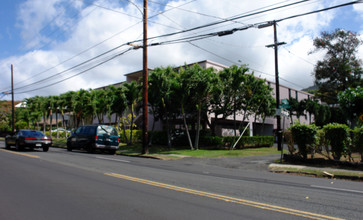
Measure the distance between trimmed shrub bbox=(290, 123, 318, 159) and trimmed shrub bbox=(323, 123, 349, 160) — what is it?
0.68m

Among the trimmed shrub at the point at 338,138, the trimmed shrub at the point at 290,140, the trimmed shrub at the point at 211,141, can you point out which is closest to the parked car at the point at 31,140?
the trimmed shrub at the point at 211,141

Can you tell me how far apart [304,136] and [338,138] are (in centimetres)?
156

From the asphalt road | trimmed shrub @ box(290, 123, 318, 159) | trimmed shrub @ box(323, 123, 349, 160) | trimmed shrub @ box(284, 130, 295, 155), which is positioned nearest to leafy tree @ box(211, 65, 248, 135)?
trimmed shrub @ box(284, 130, 295, 155)

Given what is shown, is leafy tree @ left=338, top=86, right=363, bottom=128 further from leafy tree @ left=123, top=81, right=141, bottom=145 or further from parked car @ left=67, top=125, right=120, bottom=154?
leafy tree @ left=123, top=81, right=141, bottom=145

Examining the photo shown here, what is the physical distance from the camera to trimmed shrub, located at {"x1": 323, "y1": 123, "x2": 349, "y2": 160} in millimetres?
14031

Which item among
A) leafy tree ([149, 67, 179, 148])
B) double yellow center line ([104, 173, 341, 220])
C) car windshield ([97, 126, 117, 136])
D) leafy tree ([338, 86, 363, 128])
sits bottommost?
double yellow center line ([104, 173, 341, 220])

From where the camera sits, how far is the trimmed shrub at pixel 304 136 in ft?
49.0

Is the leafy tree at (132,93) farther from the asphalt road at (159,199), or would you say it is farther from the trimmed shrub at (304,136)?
the asphalt road at (159,199)

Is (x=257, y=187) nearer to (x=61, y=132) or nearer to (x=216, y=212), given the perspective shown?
(x=216, y=212)

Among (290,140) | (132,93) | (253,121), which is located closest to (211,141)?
(132,93)

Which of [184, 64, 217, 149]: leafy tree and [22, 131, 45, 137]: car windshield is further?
[184, 64, 217, 149]: leafy tree

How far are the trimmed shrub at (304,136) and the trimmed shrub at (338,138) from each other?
0.68m

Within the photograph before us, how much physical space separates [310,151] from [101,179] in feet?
36.3

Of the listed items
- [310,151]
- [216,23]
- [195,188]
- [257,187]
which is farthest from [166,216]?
[310,151]
